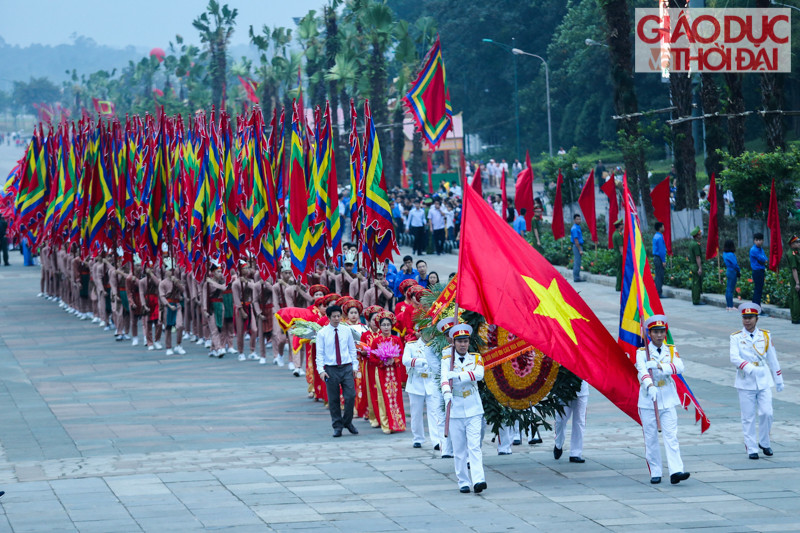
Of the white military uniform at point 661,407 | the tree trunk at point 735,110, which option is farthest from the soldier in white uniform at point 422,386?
the tree trunk at point 735,110

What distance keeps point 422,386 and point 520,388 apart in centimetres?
180

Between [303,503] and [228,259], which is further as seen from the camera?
[228,259]

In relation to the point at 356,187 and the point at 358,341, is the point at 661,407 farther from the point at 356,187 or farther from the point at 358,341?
the point at 356,187

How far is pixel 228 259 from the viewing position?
78.5 ft

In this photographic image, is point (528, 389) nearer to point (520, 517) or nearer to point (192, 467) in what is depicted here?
point (520, 517)

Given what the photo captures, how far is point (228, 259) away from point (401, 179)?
45339 mm

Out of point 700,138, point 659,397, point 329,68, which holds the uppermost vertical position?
point 329,68

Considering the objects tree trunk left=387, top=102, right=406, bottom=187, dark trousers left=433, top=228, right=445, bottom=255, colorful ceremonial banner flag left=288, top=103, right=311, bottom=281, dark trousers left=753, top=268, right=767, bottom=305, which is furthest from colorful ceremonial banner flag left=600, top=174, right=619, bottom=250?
tree trunk left=387, top=102, right=406, bottom=187

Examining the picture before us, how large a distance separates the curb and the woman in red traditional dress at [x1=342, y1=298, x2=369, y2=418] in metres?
10.3

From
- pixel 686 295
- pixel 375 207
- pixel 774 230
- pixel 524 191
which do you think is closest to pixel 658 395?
pixel 375 207

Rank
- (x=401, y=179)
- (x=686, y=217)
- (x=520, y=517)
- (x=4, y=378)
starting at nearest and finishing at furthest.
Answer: (x=520, y=517) → (x=4, y=378) → (x=686, y=217) → (x=401, y=179)

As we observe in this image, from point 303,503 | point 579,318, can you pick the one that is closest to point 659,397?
point 579,318

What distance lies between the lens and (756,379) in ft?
44.8

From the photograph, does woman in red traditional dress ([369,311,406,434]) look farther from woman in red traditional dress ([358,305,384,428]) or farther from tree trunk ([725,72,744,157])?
tree trunk ([725,72,744,157])
